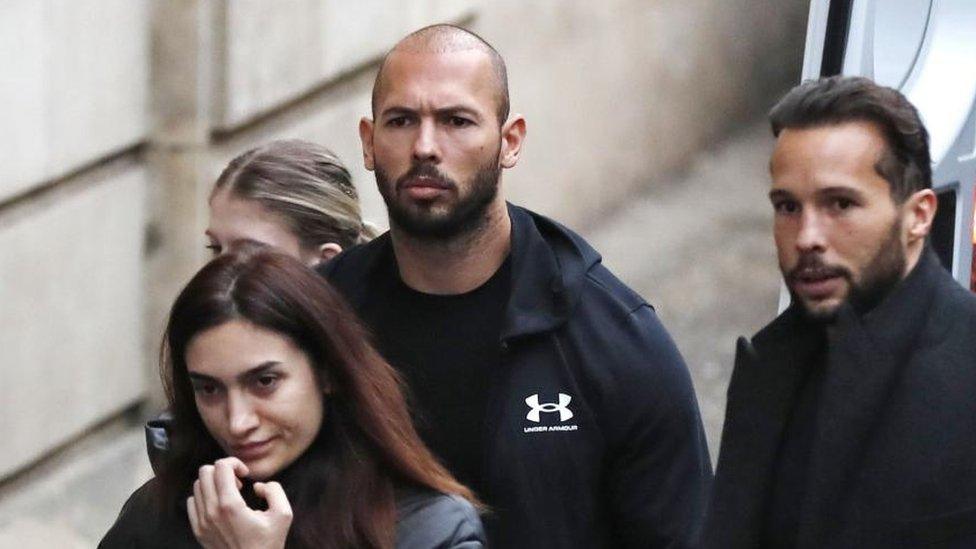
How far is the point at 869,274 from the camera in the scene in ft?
11.5

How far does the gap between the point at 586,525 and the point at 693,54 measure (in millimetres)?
4861

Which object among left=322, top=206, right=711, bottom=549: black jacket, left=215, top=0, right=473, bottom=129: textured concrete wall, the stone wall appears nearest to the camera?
left=322, top=206, right=711, bottom=549: black jacket

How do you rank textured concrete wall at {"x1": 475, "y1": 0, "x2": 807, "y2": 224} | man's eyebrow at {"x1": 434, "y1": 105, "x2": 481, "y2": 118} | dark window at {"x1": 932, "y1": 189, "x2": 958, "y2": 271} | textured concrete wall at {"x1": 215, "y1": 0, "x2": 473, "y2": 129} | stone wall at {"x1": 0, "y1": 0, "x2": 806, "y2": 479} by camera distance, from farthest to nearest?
textured concrete wall at {"x1": 475, "y1": 0, "x2": 807, "y2": 224} < textured concrete wall at {"x1": 215, "y1": 0, "x2": 473, "y2": 129} < stone wall at {"x1": 0, "y1": 0, "x2": 806, "y2": 479} < dark window at {"x1": 932, "y1": 189, "x2": 958, "y2": 271} < man's eyebrow at {"x1": 434, "y1": 105, "x2": 481, "y2": 118}

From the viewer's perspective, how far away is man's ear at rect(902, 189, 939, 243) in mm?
3541

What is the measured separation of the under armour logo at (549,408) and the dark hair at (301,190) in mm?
859

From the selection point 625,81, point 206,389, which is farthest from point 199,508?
point 625,81

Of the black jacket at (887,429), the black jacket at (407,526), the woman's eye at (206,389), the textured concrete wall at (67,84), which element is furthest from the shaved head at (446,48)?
the textured concrete wall at (67,84)

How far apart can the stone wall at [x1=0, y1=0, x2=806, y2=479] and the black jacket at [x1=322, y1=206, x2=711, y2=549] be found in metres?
2.42

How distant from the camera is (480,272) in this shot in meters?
4.50

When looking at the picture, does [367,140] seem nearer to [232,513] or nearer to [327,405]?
[327,405]

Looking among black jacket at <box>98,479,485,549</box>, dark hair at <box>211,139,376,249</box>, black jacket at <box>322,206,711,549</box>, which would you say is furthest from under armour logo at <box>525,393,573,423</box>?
dark hair at <box>211,139,376,249</box>

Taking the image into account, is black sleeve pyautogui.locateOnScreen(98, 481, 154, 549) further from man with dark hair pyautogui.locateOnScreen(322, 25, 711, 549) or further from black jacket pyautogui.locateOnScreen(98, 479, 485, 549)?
man with dark hair pyautogui.locateOnScreen(322, 25, 711, 549)

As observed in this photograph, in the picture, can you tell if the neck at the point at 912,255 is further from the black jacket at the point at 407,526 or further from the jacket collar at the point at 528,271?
the jacket collar at the point at 528,271

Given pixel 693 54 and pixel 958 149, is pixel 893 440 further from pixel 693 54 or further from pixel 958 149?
pixel 693 54
